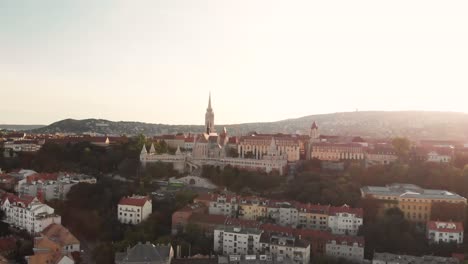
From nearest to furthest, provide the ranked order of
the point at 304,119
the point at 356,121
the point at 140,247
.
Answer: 1. the point at 140,247
2. the point at 356,121
3. the point at 304,119

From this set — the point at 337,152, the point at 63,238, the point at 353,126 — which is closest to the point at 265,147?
the point at 337,152

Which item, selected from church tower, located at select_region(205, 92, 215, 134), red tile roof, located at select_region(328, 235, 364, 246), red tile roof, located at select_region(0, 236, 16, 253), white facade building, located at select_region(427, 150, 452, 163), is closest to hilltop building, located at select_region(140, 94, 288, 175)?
church tower, located at select_region(205, 92, 215, 134)

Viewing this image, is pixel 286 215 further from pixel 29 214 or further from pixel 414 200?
pixel 29 214

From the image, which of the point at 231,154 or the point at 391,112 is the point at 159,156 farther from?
the point at 391,112

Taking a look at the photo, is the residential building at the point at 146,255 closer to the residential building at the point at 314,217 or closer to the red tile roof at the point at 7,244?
the red tile roof at the point at 7,244

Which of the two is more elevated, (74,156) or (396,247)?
(74,156)

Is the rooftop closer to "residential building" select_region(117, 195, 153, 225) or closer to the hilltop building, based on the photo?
the hilltop building

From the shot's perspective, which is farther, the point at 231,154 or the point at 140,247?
the point at 231,154

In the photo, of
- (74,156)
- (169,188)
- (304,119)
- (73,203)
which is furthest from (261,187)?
(304,119)

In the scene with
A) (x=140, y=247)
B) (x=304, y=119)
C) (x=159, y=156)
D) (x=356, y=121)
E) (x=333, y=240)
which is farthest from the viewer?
(x=304, y=119)
